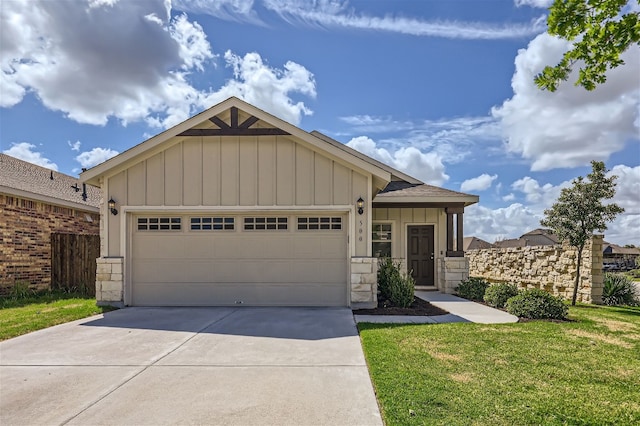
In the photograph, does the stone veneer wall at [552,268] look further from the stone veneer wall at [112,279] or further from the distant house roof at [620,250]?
the distant house roof at [620,250]

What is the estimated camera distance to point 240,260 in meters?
9.16

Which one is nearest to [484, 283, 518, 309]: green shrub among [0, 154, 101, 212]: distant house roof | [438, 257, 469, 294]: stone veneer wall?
[438, 257, 469, 294]: stone veneer wall

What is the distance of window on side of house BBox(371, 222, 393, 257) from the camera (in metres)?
12.8

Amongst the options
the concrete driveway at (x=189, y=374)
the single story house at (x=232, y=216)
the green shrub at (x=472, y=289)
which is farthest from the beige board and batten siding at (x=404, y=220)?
the concrete driveway at (x=189, y=374)

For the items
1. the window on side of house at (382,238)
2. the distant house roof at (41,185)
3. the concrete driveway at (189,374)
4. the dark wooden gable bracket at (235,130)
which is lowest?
the concrete driveway at (189,374)

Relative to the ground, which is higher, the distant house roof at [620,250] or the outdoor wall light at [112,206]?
the outdoor wall light at [112,206]

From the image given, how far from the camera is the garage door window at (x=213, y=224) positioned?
30.3 feet

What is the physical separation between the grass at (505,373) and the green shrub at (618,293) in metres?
4.34

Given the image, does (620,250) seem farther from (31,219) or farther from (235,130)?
(31,219)

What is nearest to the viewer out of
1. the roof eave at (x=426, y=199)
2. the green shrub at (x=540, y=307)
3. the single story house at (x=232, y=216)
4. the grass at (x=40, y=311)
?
the grass at (x=40, y=311)

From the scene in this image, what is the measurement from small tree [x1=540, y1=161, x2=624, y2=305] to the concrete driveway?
22.7 ft

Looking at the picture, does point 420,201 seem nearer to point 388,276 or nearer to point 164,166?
point 388,276

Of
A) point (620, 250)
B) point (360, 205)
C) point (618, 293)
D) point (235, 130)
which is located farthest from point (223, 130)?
point (620, 250)

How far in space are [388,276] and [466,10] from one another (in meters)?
6.02
